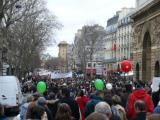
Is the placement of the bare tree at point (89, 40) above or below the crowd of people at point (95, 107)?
above

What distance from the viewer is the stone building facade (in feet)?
162

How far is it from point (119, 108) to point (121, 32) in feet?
395

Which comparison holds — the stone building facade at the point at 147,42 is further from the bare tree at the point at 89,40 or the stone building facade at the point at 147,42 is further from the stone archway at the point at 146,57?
the bare tree at the point at 89,40

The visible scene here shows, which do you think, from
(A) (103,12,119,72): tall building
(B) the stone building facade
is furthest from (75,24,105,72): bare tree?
(B) the stone building facade

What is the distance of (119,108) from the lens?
478 inches

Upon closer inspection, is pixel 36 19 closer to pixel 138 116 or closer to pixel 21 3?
pixel 21 3

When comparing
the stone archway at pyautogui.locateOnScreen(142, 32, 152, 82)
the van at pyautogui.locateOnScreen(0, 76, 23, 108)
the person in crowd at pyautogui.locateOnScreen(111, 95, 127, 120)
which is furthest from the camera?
the stone archway at pyautogui.locateOnScreen(142, 32, 152, 82)

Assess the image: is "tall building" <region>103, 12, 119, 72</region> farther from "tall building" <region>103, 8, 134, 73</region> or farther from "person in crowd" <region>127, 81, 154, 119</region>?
"person in crowd" <region>127, 81, 154, 119</region>

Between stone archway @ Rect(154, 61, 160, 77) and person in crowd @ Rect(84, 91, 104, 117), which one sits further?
stone archway @ Rect(154, 61, 160, 77)

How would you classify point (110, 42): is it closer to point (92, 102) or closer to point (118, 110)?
point (92, 102)

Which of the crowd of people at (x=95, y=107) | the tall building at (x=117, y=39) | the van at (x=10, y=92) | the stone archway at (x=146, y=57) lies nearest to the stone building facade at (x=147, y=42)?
the stone archway at (x=146, y=57)

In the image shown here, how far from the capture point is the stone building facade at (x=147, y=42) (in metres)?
49.4

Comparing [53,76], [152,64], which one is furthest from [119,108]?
[152,64]

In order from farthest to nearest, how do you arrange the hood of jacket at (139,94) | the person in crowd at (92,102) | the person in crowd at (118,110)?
the hood of jacket at (139,94), the person in crowd at (92,102), the person in crowd at (118,110)
